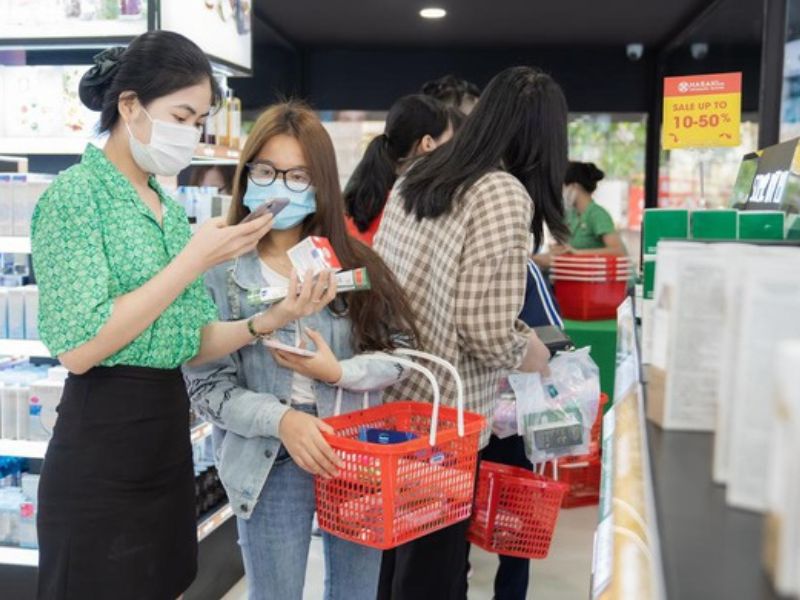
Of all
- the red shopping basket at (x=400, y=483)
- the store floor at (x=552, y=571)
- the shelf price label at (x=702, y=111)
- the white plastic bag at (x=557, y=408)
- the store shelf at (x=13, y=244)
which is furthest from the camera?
the store floor at (x=552, y=571)

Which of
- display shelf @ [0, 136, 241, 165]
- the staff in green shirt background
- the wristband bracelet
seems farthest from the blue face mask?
the staff in green shirt background

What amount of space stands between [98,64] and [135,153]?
25 cm

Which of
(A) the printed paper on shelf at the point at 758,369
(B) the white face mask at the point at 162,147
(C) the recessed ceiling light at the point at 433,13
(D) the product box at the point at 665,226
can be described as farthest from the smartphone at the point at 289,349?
(C) the recessed ceiling light at the point at 433,13

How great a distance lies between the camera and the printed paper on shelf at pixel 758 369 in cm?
90

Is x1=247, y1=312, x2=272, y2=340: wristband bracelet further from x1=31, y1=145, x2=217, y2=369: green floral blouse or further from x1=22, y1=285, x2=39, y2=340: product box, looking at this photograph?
x1=22, y1=285, x2=39, y2=340: product box

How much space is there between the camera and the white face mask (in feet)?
6.95

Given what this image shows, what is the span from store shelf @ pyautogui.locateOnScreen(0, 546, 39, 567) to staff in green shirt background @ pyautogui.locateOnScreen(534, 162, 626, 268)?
4.42 m

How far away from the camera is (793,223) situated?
216 cm

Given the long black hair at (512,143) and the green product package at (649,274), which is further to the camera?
the long black hair at (512,143)

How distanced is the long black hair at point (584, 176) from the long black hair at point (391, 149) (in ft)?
11.6

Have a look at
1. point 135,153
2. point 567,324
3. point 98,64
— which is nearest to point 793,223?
point 135,153

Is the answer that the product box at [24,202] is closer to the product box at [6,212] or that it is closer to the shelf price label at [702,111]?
the product box at [6,212]

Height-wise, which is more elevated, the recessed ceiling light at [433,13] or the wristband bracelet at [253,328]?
the recessed ceiling light at [433,13]

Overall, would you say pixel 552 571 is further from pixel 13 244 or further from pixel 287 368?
pixel 13 244
